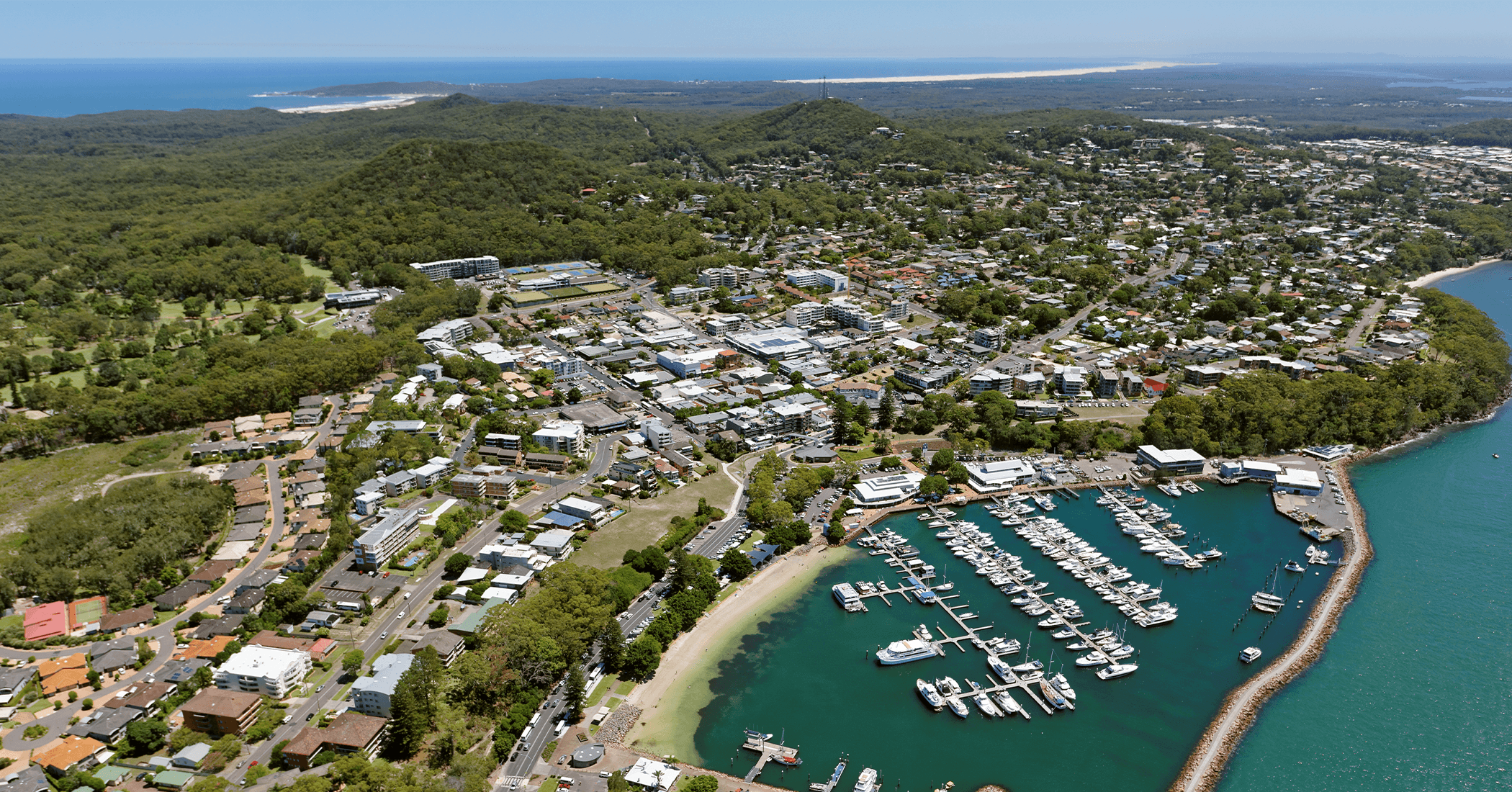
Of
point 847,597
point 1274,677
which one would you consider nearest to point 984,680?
point 847,597

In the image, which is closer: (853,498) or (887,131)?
(853,498)

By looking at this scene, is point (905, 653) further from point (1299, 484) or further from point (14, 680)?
point (14, 680)

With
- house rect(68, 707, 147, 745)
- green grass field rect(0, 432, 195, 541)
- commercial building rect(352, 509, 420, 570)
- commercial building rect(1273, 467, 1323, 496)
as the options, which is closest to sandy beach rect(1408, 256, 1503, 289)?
commercial building rect(1273, 467, 1323, 496)

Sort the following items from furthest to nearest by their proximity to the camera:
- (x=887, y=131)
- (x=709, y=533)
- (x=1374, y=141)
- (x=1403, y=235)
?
(x=1374, y=141) → (x=887, y=131) → (x=1403, y=235) → (x=709, y=533)

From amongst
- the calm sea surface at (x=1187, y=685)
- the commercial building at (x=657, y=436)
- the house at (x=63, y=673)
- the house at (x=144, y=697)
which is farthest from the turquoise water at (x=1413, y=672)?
the house at (x=63, y=673)

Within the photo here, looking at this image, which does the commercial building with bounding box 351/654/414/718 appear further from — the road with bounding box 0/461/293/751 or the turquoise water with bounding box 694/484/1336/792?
the turquoise water with bounding box 694/484/1336/792

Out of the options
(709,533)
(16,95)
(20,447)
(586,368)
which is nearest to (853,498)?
(709,533)

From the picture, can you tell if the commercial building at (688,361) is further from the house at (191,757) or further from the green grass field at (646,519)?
the house at (191,757)

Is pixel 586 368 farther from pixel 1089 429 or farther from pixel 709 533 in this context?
pixel 1089 429
